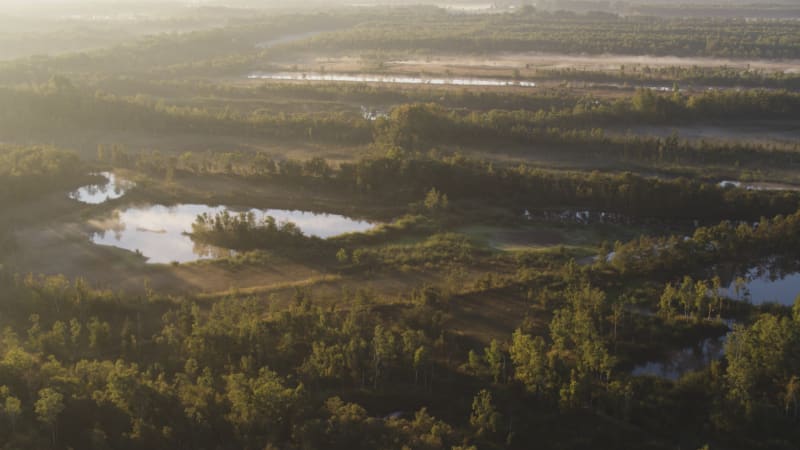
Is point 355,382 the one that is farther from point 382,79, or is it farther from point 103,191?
point 382,79

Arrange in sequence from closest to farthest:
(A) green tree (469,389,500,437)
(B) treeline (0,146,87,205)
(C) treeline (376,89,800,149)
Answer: (A) green tree (469,389,500,437) < (B) treeline (0,146,87,205) < (C) treeline (376,89,800,149)

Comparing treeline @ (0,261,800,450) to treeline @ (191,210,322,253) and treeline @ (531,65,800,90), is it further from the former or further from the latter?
treeline @ (531,65,800,90)

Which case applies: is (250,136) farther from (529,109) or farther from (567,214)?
(567,214)

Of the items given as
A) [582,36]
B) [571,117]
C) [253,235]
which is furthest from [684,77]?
[253,235]

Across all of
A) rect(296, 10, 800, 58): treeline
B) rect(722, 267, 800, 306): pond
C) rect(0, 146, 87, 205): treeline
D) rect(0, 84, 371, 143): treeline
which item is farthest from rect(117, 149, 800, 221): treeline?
rect(296, 10, 800, 58): treeline

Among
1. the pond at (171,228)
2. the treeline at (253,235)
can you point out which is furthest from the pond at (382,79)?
the treeline at (253,235)

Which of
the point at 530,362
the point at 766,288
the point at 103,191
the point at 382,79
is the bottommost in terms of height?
the point at 766,288
